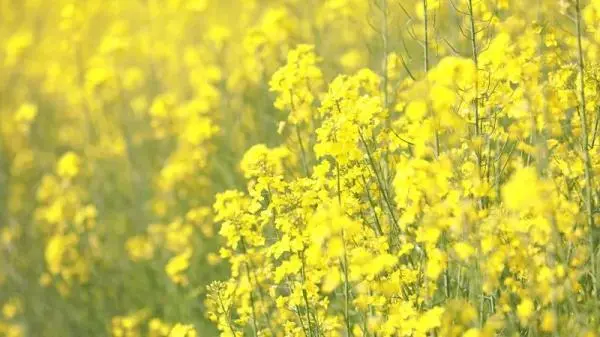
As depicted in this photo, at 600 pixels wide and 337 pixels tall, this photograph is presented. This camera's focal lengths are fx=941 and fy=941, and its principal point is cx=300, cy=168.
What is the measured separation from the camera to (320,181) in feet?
9.71

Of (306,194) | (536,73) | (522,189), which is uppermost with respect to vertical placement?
(536,73)

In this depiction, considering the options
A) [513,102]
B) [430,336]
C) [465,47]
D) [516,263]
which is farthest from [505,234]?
[465,47]

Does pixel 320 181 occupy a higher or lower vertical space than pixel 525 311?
higher

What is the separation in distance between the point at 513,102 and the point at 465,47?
7.55ft

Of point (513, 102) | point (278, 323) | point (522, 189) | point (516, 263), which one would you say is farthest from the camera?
point (278, 323)

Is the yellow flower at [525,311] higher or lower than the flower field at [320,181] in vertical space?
lower

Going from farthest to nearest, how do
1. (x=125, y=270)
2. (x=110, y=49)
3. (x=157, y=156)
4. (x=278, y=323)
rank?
1. (x=157, y=156)
2. (x=110, y=49)
3. (x=125, y=270)
4. (x=278, y=323)

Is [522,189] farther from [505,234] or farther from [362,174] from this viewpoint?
[362,174]

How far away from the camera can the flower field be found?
2.49 meters

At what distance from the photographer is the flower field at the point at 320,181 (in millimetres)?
2492

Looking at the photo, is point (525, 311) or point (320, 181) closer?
point (525, 311)

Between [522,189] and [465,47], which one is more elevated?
[465,47]

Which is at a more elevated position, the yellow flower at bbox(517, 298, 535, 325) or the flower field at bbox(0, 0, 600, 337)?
the flower field at bbox(0, 0, 600, 337)

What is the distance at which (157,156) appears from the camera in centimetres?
716
